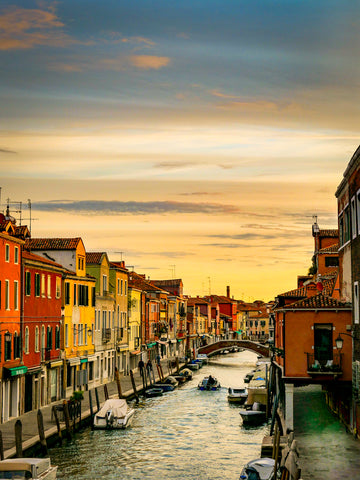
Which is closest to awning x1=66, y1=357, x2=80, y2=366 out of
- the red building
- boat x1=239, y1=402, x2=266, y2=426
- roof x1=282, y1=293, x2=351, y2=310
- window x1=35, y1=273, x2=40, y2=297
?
the red building

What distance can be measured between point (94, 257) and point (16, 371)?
20.7 meters

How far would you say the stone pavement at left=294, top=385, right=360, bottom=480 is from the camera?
22281 mm

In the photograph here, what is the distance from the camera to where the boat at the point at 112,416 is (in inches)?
1484

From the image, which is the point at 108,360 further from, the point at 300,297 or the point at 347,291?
the point at 347,291

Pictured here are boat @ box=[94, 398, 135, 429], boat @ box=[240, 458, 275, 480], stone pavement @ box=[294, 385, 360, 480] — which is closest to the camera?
stone pavement @ box=[294, 385, 360, 480]

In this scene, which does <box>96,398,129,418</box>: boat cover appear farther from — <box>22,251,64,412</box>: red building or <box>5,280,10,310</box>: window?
<box>5,280,10,310</box>: window

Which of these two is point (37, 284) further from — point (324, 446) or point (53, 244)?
point (324, 446)

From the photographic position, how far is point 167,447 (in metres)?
34.6

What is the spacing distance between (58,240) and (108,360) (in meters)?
13.3

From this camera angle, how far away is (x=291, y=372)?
30.5 meters

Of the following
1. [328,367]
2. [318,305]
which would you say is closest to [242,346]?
[318,305]

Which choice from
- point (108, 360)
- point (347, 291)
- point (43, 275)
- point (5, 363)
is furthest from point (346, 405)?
point (108, 360)

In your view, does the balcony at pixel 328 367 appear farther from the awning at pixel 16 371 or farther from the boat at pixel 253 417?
the awning at pixel 16 371

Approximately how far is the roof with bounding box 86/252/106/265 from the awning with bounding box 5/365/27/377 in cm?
1877
